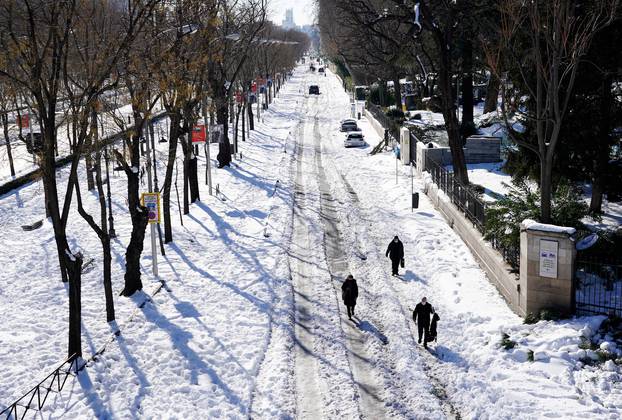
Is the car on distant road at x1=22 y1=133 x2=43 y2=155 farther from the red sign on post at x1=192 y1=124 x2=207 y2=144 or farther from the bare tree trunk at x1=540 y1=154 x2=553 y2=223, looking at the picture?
the bare tree trunk at x1=540 y1=154 x2=553 y2=223

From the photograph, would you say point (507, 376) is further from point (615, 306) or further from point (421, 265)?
point (421, 265)

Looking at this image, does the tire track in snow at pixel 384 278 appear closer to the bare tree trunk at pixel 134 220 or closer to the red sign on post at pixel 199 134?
the bare tree trunk at pixel 134 220

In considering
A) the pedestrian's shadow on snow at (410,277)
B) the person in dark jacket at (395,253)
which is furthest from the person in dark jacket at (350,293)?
the person in dark jacket at (395,253)

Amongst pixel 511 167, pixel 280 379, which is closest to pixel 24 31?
pixel 280 379

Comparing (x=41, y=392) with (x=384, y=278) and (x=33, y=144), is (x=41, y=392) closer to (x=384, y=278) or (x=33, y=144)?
(x=384, y=278)

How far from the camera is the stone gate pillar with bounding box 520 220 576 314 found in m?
14.8

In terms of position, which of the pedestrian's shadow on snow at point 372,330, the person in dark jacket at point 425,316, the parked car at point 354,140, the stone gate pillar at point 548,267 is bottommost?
the pedestrian's shadow on snow at point 372,330

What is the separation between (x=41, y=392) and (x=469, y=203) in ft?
47.7

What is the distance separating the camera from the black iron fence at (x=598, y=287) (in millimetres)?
14852

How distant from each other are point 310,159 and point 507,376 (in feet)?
99.5

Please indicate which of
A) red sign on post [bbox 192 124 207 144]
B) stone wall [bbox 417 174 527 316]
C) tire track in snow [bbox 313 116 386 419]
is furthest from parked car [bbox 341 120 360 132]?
stone wall [bbox 417 174 527 316]

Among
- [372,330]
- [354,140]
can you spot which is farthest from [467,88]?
[372,330]

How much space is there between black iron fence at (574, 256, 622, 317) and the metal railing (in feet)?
35.6

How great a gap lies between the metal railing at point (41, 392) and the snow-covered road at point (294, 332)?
0.80 ft
